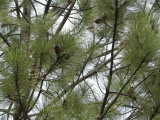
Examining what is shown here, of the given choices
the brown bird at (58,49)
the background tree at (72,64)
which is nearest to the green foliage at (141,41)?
the background tree at (72,64)

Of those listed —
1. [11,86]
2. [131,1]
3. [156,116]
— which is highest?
[131,1]

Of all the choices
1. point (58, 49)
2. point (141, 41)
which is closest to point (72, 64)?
point (58, 49)

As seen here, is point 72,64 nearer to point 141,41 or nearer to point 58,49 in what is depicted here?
point 58,49

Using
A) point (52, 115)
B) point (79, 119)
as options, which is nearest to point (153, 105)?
point (79, 119)

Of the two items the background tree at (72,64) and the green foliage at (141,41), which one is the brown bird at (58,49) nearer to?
the background tree at (72,64)

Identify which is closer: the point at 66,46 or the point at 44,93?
the point at 66,46

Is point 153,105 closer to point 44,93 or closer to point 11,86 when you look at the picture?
point 44,93

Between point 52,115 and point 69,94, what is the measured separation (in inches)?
8.8

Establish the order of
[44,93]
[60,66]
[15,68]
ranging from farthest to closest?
[44,93]
[60,66]
[15,68]

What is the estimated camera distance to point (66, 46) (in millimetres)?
1003

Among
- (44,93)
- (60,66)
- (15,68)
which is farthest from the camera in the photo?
(44,93)

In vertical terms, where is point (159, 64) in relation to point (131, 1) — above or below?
below

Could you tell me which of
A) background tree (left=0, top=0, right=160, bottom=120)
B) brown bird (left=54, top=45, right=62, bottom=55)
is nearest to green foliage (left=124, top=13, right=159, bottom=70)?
background tree (left=0, top=0, right=160, bottom=120)

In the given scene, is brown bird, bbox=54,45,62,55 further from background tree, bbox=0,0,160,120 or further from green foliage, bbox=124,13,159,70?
green foliage, bbox=124,13,159,70
